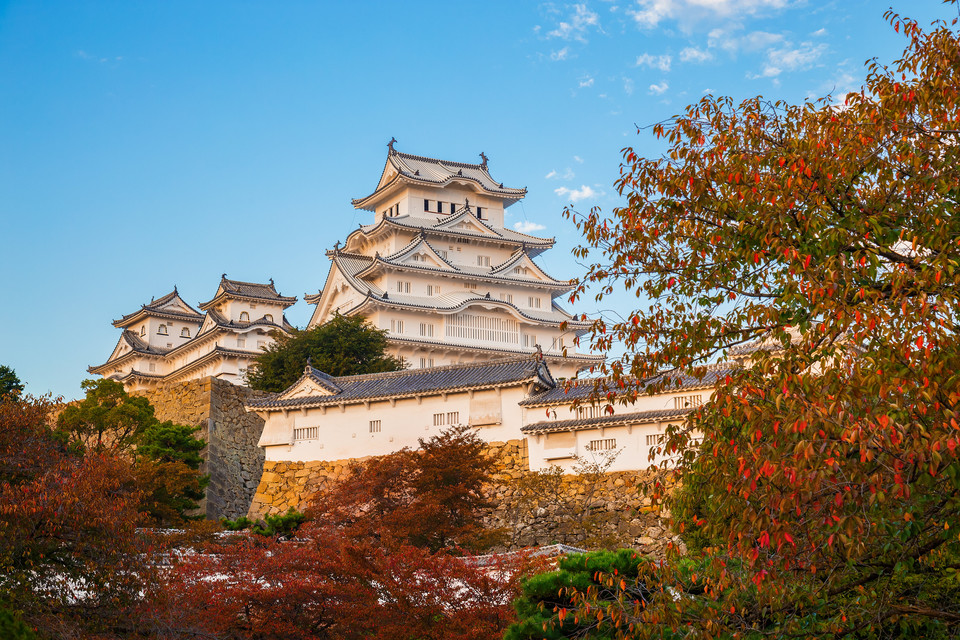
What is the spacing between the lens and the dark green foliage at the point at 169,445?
24219 millimetres

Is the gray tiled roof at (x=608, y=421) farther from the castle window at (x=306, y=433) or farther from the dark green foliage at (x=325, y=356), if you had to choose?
the dark green foliage at (x=325, y=356)

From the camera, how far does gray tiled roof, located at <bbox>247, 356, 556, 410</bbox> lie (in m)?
23.6

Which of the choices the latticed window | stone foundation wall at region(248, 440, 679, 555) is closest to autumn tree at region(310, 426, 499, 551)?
stone foundation wall at region(248, 440, 679, 555)

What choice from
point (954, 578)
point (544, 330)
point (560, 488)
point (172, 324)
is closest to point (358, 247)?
point (544, 330)

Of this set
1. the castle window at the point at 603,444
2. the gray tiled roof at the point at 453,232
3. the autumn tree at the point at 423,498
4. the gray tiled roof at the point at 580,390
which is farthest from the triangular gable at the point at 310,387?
the gray tiled roof at the point at 453,232

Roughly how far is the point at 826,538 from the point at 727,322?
232 cm

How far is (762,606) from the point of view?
24.5 feet

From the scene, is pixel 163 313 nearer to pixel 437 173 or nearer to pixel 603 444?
pixel 437 173

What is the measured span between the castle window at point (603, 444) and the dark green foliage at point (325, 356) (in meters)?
12.5

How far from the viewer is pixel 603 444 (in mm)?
21859

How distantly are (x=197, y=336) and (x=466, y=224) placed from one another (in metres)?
14.2

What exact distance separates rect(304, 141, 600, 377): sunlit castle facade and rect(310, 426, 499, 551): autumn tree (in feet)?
56.3

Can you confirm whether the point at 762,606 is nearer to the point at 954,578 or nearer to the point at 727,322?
the point at 727,322

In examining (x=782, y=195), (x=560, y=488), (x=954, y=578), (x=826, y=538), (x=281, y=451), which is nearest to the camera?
(x=826, y=538)
